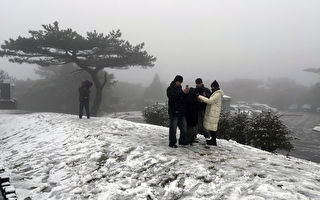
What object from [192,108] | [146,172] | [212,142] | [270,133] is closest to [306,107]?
[270,133]

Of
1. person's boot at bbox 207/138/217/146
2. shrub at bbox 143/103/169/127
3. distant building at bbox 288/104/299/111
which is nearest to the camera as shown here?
person's boot at bbox 207/138/217/146

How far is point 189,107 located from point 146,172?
2587mm

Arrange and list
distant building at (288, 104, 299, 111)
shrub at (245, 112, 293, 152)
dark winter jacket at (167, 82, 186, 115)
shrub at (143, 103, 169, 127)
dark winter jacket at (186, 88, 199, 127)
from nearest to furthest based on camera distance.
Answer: dark winter jacket at (167, 82, 186, 115) < dark winter jacket at (186, 88, 199, 127) < shrub at (245, 112, 293, 152) < shrub at (143, 103, 169, 127) < distant building at (288, 104, 299, 111)

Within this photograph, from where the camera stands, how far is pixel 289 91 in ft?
350

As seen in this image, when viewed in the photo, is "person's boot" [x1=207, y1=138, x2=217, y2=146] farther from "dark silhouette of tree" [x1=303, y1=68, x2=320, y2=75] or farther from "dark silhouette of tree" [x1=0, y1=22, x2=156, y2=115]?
"dark silhouette of tree" [x1=303, y1=68, x2=320, y2=75]

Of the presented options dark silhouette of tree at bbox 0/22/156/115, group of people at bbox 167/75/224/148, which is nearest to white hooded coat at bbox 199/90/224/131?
group of people at bbox 167/75/224/148

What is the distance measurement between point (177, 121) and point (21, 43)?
21605 mm

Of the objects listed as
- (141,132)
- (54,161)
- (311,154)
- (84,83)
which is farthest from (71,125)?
(311,154)

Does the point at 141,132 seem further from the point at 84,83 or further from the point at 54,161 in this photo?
the point at 84,83

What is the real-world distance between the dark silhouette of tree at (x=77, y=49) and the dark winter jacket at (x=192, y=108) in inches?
713

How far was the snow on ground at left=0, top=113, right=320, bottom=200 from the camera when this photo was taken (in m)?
5.23

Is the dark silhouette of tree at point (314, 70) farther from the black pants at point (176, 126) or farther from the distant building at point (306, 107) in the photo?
the black pants at point (176, 126)

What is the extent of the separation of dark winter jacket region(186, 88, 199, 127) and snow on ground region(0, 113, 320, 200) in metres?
0.84

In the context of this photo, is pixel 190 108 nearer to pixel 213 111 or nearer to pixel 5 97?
pixel 213 111
